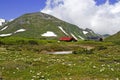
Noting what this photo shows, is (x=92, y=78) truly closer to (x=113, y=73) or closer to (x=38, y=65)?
(x=113, y=73)

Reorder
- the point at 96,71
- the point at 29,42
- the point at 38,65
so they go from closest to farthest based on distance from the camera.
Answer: the point at 96,71 < the point at 38,65 < the point at 29,42

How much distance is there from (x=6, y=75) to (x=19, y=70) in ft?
9.68

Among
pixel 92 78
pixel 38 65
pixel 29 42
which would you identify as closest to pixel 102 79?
pixel 92 78

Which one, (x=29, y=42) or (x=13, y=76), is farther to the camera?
(x=29, y=42)

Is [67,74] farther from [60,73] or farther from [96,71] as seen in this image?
[96,71]

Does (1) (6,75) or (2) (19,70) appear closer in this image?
(1) (6,75)

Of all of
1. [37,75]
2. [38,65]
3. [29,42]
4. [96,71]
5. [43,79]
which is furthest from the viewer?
[29,42]

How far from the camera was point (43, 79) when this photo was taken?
30859mm

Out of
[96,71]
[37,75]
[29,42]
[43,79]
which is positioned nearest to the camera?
[43,79]

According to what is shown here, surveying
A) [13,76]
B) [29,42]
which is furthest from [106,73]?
[29,42]

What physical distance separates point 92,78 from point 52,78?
3.94 metres

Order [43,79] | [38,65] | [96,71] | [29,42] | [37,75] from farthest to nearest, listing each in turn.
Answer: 1. [29,42]
2. [38,65]
3. [96,71]
4. [37,75]
5. [43,79]

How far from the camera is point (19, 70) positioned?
3700 cm

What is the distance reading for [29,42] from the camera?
13888cm
